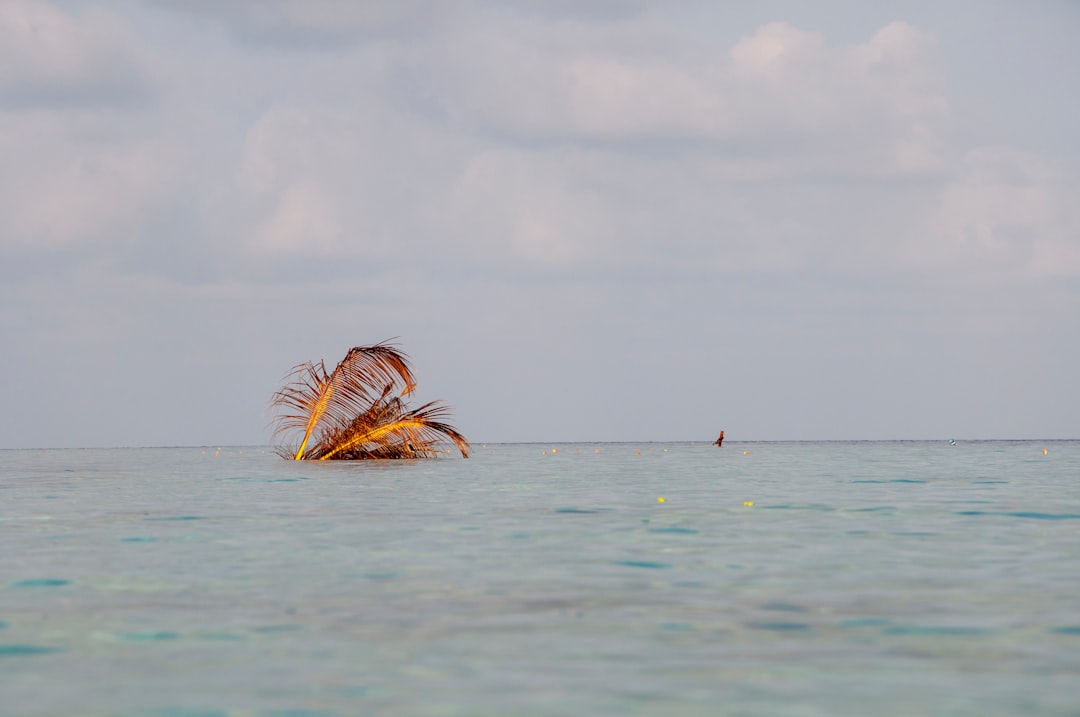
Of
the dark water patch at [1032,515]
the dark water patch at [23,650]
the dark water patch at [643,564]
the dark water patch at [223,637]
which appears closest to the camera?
the dark water patch at [23,650]

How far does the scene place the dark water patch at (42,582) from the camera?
9211 mm

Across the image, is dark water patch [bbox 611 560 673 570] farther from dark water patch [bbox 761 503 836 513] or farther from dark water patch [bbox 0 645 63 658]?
dark water patch [bbox 761 503 836 513]

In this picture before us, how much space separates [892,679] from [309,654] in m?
2.96

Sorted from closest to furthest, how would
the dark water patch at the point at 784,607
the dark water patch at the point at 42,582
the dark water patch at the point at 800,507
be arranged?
the dark water patch at the point at 784,607, the dark water patch at the point at 42,582, the dark water patch at the point at 800,507

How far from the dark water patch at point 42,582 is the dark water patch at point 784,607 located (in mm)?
5252

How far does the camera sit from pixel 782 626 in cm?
720

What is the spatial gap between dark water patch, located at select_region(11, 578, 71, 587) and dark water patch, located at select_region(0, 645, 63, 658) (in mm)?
2565

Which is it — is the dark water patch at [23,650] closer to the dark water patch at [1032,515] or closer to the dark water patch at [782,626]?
the dark water patch at [782,626]

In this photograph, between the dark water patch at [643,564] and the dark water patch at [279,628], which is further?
the dark water patch at [643,564]

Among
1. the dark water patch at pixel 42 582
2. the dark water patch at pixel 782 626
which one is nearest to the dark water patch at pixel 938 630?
the dark water patch at pixel 782 626

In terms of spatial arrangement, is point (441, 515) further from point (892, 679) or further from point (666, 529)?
point (892, 679)

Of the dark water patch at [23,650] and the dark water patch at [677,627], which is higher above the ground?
the dark water patch at [677,627]

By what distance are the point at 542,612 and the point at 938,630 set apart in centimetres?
239

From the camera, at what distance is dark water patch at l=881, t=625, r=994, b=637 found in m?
6.93
